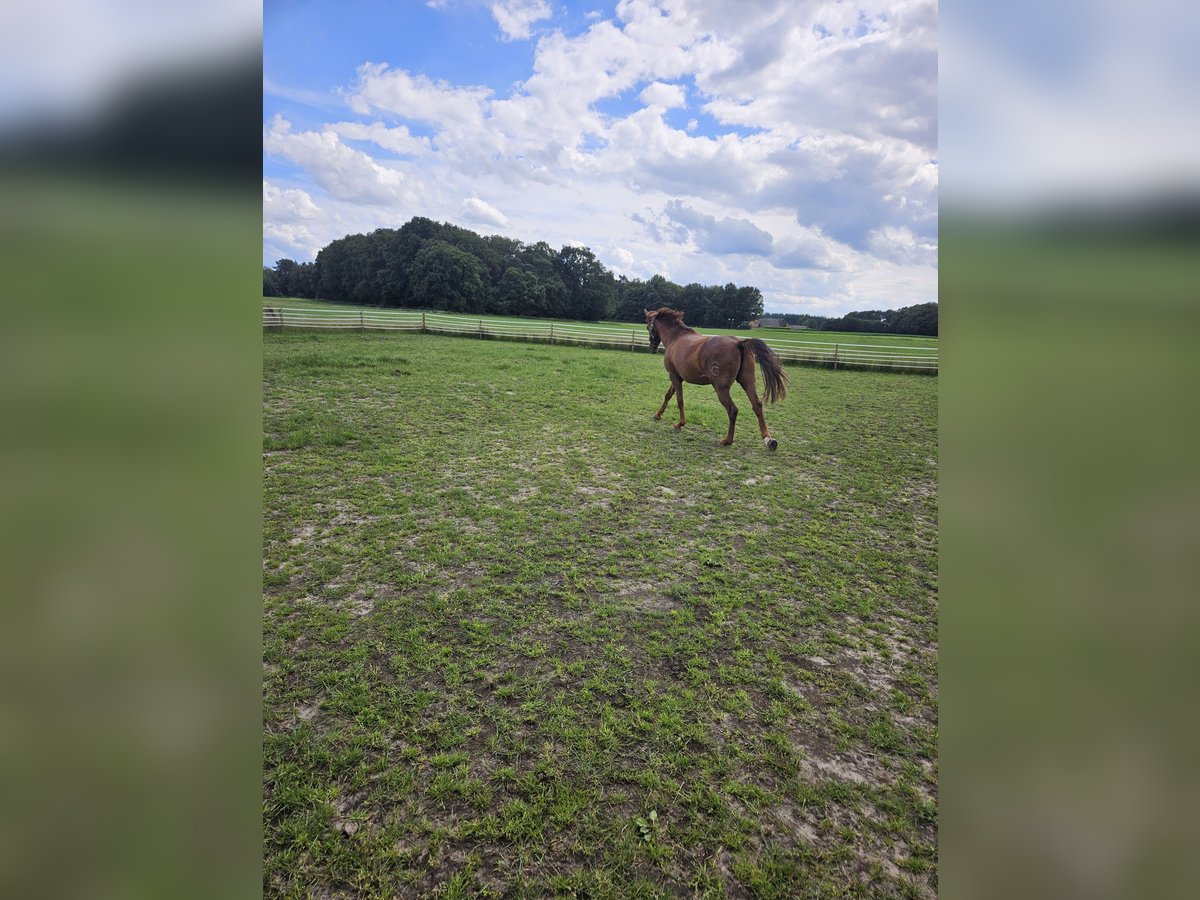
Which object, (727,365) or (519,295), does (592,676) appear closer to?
(727,365)

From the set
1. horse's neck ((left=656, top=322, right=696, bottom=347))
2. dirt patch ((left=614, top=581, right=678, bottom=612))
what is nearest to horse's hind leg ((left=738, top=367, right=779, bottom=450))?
horse's neck ((left=656, top=322, right=696, bottom=347))

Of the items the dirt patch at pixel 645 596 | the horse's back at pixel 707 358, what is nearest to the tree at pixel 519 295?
the horse's back at pixel 707 358

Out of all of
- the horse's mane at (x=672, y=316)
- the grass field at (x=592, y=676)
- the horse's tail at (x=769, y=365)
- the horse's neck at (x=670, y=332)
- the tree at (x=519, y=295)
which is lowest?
the grass field at (x=592, y=676)

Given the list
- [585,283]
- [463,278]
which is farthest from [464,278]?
[585,283]

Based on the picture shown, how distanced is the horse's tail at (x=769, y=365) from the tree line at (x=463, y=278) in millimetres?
11309

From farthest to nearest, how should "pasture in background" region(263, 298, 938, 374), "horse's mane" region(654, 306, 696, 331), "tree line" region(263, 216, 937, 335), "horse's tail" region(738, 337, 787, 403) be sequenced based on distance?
"tree line" region(263, 216, 937, 335), "pasture in background" region(263, 298, 938, 374), "horse's mane" region(654, 306, 696, 331), "horse's tail" region(738, 337, 787, 403)

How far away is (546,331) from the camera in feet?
63.9

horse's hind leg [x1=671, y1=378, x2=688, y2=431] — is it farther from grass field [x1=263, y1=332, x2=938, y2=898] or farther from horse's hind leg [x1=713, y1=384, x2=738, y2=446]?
grass field [x1=263, y1=332, x2=938, y2=898]

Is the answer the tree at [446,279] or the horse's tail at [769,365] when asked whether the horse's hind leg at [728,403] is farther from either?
the tree at [446,279]

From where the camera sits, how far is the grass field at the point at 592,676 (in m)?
1.71

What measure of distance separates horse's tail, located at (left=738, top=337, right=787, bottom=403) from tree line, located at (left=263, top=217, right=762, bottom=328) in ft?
37.1

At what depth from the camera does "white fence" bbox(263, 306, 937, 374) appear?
50.9 feet
